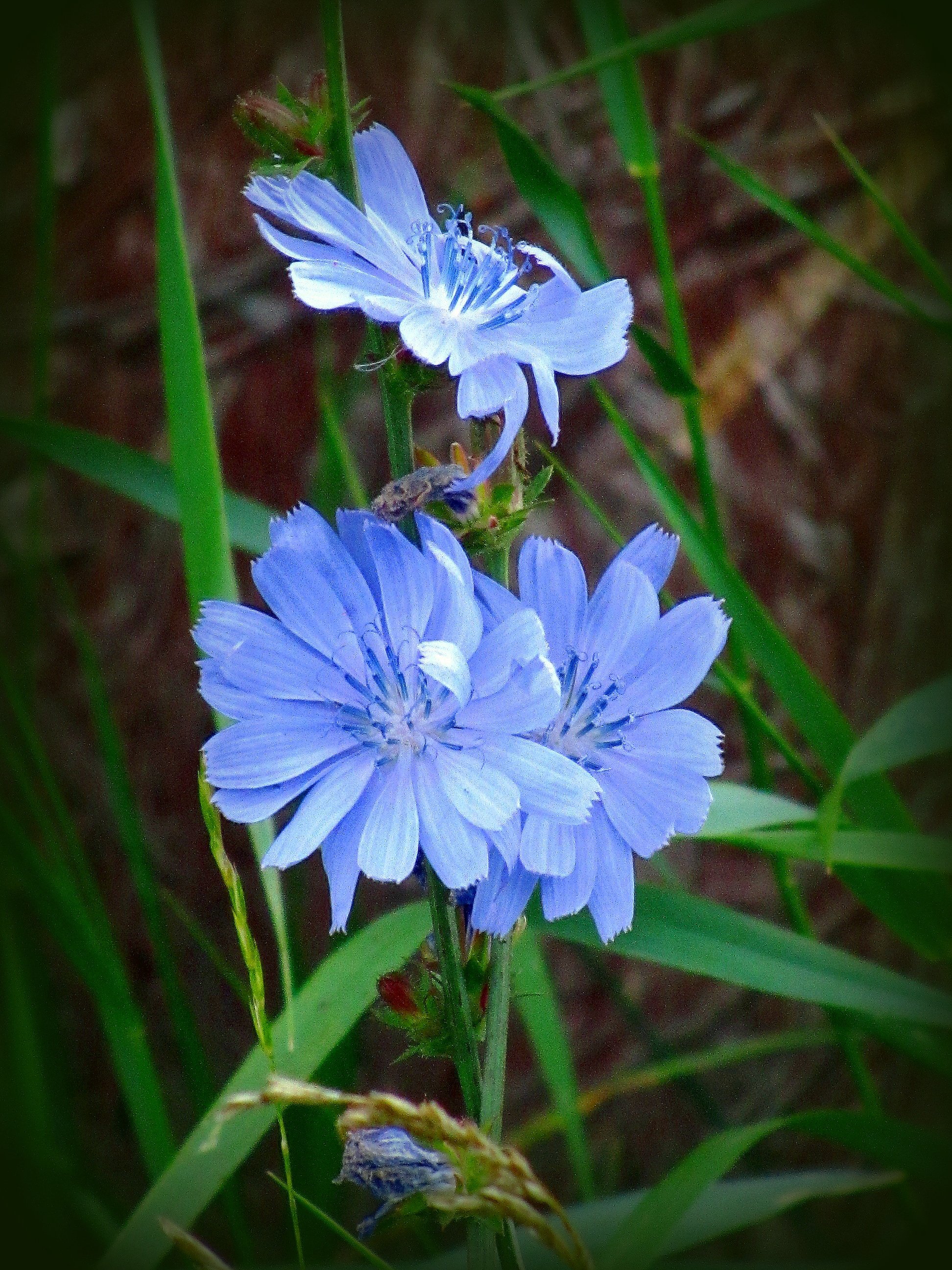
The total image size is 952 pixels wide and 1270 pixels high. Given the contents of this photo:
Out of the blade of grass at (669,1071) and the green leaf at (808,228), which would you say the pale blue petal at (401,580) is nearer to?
the green leaf at (808,228)

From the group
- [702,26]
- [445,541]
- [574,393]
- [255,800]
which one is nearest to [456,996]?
[255,800]

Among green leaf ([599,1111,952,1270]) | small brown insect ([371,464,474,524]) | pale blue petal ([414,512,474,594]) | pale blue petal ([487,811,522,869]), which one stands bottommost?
green leaf ([599,1111,952,1270])

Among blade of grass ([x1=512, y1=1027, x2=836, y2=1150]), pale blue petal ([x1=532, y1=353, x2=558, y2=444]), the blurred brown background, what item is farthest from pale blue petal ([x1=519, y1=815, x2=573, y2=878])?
the blurred brown background

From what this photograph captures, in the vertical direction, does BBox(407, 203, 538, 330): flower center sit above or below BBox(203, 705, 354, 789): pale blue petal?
above

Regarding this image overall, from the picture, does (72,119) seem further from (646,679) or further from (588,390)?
(646,679)

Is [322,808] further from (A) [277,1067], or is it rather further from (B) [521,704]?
(A) [277,1067]

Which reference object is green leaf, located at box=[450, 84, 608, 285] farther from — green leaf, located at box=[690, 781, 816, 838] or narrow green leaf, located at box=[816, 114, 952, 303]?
Result: green leaf, located at box=[690, 781, 816, 838]

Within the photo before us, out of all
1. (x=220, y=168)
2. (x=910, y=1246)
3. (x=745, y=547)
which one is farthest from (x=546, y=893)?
(x=220, y=168)
